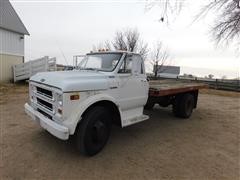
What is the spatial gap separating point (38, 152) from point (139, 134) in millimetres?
2399

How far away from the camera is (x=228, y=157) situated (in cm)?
401

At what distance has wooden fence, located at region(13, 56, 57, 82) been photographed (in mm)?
13359

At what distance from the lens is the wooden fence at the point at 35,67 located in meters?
13.4

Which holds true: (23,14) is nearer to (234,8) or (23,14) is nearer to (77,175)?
(234,8)

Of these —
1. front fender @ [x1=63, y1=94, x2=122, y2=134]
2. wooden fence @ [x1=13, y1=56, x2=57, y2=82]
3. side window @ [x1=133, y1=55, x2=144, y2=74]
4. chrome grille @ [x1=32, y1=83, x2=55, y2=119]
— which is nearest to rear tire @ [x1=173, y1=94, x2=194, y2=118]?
side window @ [x1=133, y1=55, x2=144, y2=74]

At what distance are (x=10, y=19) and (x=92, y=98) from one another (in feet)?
48.4

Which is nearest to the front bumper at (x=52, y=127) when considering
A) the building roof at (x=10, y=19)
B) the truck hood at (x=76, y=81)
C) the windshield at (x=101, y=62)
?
the truck hood at (x=76, y=81)

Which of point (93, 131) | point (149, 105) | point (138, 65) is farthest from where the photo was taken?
point (149, 105)

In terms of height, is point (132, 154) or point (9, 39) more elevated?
point (9, 39)

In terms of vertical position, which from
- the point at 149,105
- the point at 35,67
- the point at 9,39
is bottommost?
the point at 149,105

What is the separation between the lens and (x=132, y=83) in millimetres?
4543

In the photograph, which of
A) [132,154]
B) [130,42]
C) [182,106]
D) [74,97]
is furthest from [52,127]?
[130,42]

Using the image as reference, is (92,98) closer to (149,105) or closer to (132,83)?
(132,83)

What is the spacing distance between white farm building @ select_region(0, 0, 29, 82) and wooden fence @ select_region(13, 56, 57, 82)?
873 mm
